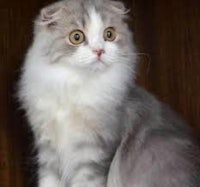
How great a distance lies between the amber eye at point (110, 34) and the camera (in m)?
1.41

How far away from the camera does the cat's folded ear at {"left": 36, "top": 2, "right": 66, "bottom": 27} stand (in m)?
1.42

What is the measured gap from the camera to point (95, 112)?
1.42m

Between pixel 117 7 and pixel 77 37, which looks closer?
pixel 77 37

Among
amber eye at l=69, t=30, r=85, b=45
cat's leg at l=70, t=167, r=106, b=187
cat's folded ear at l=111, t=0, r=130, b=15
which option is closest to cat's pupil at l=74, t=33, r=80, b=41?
amber eye at l=69, t=30, r=85, b=45

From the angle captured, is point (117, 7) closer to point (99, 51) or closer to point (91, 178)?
point (99, 51)

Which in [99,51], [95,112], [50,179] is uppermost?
[99,51]

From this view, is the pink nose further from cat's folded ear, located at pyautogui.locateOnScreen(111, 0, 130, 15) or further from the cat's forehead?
cat's folded ear, located at pyautogui.locateOnScreen(111, 0, 130, 15)

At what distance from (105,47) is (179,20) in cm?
47

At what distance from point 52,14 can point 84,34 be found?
108 millimetres

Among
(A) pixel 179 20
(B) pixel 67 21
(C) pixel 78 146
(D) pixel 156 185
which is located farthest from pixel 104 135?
(A) pixel 179 20

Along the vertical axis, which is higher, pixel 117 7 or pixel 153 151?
pixel 117 7

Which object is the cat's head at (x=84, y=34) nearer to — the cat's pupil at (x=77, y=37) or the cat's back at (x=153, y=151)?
the cat's pupil at (x=77, y=37)

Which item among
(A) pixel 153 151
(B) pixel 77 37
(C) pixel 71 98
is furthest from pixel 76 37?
(A) pixel 153 151

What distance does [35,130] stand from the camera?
1473 millimetres
